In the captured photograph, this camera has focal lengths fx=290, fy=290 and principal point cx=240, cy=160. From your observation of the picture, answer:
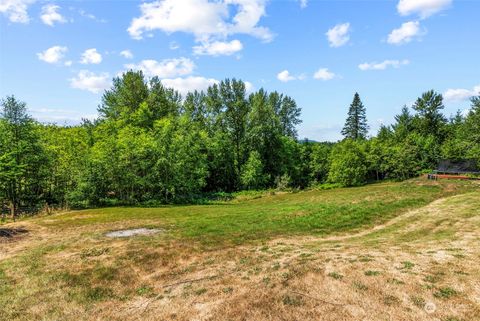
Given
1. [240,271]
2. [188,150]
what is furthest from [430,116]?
[240,271]

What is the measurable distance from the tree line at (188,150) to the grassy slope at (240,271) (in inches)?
643

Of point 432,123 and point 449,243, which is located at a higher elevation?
point 432,123

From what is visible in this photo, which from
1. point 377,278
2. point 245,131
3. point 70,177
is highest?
point 245,131

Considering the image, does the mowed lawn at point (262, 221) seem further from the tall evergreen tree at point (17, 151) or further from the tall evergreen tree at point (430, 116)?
the tall evergreen tree at point (430, 116)

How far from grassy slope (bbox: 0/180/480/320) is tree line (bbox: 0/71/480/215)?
16337mm

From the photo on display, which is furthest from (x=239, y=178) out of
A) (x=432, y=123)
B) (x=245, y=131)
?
(x=432, y=123)

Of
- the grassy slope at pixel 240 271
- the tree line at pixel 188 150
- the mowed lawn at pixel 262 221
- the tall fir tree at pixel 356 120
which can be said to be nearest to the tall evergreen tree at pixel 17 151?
the tree line at pixel 188 150

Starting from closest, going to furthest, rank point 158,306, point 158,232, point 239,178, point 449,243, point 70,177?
1. point 158,306
2. point 449,243
3. point 158,232
4. point 70,177
5. point 239,178

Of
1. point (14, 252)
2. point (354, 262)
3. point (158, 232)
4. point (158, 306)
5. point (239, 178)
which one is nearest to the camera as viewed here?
point (158, 306)

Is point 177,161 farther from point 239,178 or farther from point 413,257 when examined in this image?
point 413,257

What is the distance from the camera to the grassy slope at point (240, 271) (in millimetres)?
9266

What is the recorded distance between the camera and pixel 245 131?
58438 mm

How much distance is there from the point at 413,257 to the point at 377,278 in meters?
2.99

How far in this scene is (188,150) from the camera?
45750 millimetres
